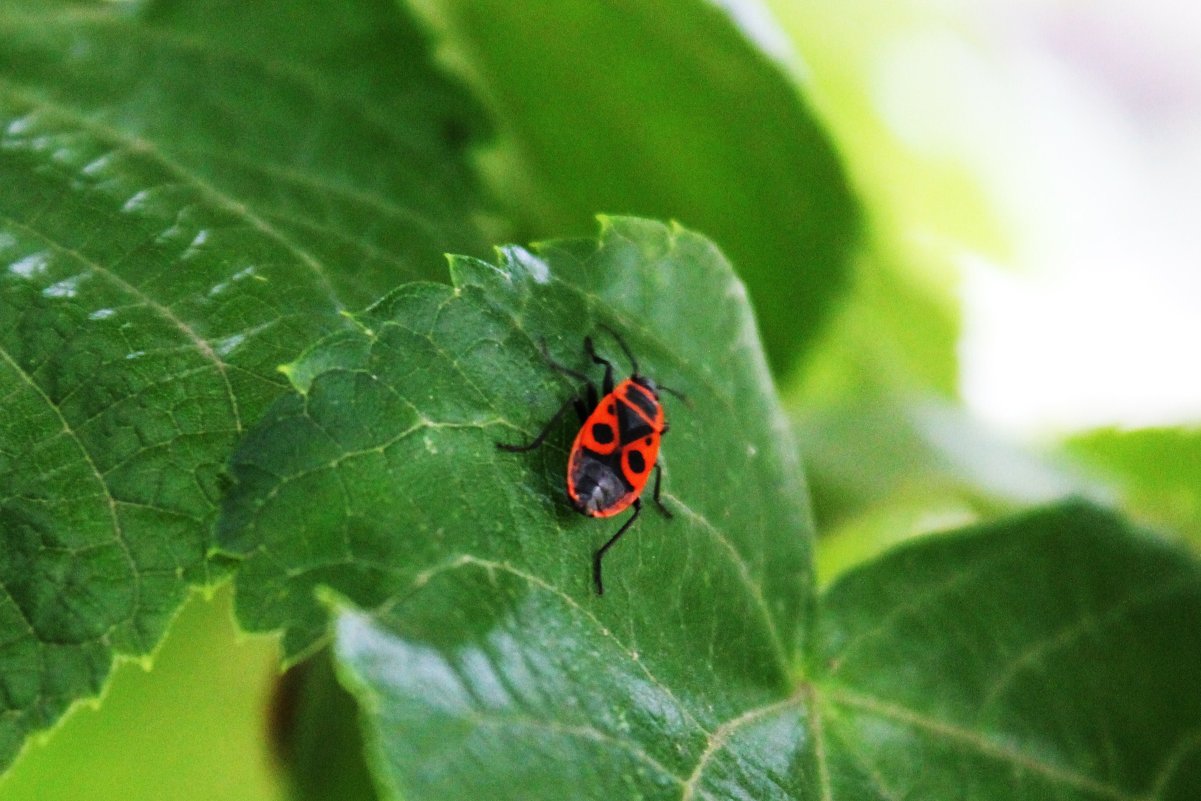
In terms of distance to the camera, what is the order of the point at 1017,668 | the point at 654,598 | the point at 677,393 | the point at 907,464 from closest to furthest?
the point at 654,598 → the point at 677,393 → the point at 1017,668 → the point at 907,464

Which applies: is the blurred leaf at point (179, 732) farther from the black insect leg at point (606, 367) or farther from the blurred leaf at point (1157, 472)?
the blurred leaf at point (1157, 472)

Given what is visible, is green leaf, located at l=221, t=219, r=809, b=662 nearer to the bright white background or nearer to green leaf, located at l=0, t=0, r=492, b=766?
green leaf, located at l=0, t=0, r=492, b=766

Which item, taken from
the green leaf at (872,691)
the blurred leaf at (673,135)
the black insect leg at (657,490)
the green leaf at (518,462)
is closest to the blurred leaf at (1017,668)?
the green leaf at (872,691)

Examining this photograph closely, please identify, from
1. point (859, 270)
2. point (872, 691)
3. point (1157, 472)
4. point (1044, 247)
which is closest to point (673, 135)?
point (859, 270)

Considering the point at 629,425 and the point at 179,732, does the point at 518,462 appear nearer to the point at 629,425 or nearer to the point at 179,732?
the point at 629,425

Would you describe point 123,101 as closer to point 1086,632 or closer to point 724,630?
point 724,630

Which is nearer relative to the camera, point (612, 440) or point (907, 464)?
point (612, 440)
